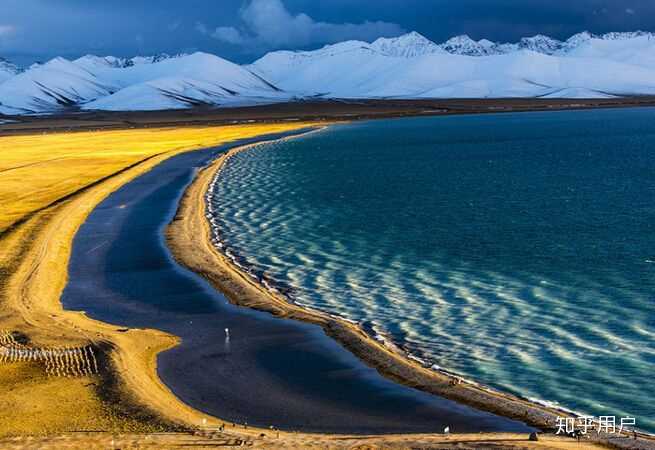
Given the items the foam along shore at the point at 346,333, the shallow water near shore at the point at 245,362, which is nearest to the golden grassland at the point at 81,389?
the shallow water near shore at the point at 245,362

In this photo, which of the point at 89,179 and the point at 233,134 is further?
the point at 233,134

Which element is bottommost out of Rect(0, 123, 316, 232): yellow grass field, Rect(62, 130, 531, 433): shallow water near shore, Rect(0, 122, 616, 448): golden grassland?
Rect(62, 130, 531, 433): shallow water near shore

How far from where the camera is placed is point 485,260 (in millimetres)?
35188

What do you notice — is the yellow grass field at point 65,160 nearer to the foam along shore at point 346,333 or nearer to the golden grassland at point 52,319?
the golden grassland at point 52,319

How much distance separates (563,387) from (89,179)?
58025 millimetres

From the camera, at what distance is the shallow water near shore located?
19094 millimetres

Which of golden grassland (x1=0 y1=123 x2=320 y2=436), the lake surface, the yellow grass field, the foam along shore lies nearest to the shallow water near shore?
the foam along shore

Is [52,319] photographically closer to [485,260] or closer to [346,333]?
[346,333]

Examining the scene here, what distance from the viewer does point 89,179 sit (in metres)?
71.4

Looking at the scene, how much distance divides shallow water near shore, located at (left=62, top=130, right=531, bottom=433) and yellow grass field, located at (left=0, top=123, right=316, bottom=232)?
14.8 m

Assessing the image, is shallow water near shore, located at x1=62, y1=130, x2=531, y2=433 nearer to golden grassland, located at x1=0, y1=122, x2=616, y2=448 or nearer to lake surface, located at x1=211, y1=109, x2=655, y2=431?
golden grassland, located at x1=0, y1=122, x2=616, y2=448

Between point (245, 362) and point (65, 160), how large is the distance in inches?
2894

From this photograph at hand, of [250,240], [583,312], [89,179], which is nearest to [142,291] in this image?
[250,240]

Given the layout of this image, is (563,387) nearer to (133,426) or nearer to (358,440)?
(358,440)
